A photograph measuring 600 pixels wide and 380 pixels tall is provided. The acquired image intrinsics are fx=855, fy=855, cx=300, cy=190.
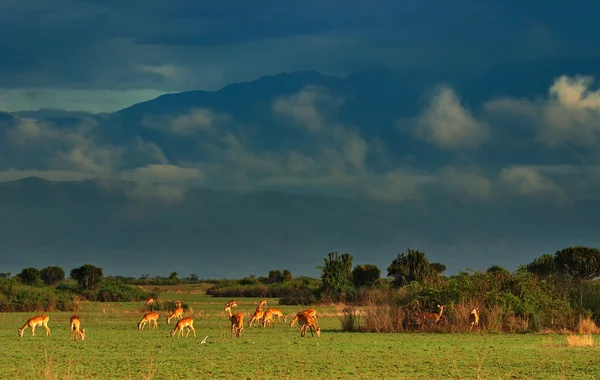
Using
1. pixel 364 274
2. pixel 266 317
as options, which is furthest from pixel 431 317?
pixel 364 274

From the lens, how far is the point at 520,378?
2005 centimetres

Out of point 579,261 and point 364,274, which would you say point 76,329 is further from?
point 364,274

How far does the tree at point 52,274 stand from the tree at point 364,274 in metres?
57.9

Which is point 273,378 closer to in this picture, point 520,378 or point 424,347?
point 520,378

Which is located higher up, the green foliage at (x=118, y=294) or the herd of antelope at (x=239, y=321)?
the green foliage at (x=118, y=294)

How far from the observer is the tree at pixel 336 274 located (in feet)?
260

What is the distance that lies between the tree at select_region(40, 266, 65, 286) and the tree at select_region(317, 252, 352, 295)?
6364 cm

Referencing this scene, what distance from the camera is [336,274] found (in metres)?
81.6

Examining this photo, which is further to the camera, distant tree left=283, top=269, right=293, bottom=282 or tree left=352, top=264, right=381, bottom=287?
distant tree left=283, top=269, right=293, bottom=282

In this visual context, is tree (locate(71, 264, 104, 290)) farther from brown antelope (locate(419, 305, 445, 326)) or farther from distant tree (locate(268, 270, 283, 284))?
brown antelope (locate(419, 305, 445, 326))

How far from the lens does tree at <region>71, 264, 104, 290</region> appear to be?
3580 inches

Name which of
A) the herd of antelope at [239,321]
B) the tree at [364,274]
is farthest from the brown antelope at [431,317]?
the tree at [364,274]

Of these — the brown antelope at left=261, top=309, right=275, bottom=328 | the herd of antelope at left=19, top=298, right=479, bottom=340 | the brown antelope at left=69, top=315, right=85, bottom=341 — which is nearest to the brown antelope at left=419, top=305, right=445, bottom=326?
the herd of antelope at left=19, top=298, right=479, bottom=340

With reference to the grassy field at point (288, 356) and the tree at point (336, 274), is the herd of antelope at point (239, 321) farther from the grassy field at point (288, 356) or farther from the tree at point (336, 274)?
the tree at point (336, 274)
